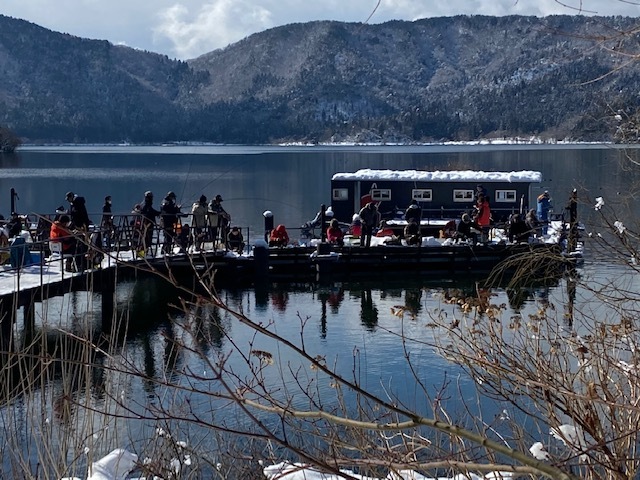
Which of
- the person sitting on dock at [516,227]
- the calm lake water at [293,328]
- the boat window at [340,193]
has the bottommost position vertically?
the calm lake water at [293,328]

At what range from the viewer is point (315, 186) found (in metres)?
68.6

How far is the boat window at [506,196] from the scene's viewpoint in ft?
114

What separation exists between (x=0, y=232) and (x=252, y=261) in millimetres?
8297

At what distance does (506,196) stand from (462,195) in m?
1.67

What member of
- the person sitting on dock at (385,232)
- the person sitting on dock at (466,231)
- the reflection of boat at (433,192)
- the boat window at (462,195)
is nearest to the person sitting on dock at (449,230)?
the person sitting on dock at (466,231)

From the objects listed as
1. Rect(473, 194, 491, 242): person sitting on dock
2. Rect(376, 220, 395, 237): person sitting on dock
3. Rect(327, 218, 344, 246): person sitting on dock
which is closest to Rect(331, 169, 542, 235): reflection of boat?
Rect(376, 220, 395, 237): person sitting on dock

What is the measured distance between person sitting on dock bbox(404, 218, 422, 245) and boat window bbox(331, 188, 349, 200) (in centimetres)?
723

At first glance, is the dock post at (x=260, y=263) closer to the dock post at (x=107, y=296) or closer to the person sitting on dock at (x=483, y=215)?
the dock post at (x=107, y=296)

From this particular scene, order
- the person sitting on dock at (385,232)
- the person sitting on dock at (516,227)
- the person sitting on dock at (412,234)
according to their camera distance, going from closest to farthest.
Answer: the person sitting on dock at (516,227)
the person sitting on dock at (412,234)
the person sitting on dock at (385,232)

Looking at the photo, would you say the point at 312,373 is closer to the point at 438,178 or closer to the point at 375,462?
the point at 375,462

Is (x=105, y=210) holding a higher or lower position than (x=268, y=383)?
higher

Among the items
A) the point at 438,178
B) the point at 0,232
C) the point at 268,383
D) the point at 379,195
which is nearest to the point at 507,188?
the point at 438,178

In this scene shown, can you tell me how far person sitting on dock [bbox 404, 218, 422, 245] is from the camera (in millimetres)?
27781

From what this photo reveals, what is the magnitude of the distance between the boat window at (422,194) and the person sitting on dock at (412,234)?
6.47 m
